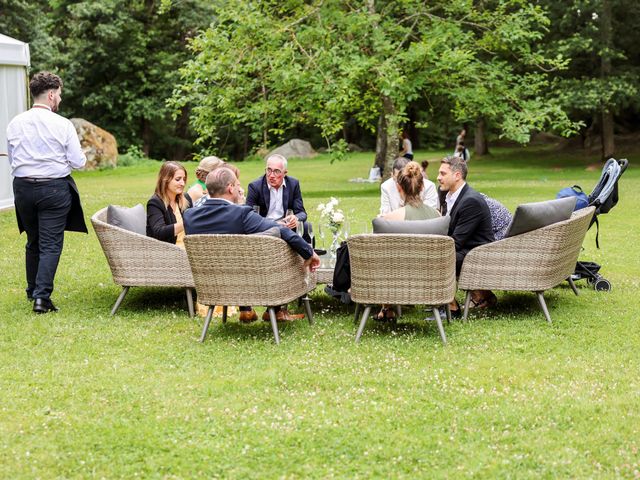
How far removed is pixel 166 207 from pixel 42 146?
3.70ft

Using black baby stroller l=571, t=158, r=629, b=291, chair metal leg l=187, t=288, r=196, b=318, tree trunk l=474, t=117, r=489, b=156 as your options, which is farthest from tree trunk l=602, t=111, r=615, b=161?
chair metal leg l=187, t=288, r=196, b=318

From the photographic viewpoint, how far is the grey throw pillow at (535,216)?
6.59 m

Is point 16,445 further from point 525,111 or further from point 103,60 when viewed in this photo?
point 103,60

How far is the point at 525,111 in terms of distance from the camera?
18.6 meters

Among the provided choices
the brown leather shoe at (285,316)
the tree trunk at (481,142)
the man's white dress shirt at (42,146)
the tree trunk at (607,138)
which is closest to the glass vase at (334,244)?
the brown leather shoe at (285,316)

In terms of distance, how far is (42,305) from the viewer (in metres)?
7.02

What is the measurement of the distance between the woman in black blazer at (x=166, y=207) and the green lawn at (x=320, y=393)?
66 centimetres

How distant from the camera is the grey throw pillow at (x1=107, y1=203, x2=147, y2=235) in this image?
7203 millimetres

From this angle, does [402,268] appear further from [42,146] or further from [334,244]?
[42,146]

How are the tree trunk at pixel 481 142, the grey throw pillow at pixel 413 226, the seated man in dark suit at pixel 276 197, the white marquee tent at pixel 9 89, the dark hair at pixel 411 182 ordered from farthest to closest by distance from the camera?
the tree trunk at pixel 481 142, the white marquee tent at pixel 9 89, the seated man in dark suit at pixel 276 197, the dark hair at pixel 411 182, the grey throw pillow at pixel 413 226

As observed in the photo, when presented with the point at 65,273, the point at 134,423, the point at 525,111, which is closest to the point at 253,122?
the point at 525,111

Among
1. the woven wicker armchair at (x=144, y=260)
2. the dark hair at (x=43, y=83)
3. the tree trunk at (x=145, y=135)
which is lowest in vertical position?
the tree trunk at (x=145, y=135)

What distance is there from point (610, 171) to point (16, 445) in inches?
232

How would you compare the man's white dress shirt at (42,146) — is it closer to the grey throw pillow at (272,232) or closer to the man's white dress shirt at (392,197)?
the grey throw pillow at (272,232)
